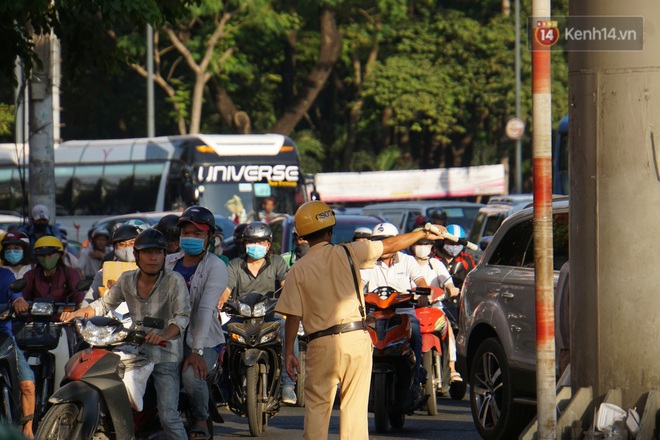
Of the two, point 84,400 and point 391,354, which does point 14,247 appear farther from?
point 84,400

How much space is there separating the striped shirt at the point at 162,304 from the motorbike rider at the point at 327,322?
0.65 metres

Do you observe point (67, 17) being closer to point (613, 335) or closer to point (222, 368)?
point (222, 368)

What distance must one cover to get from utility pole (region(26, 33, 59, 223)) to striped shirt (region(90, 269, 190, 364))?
1026cm

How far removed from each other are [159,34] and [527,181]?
20147 millimetres

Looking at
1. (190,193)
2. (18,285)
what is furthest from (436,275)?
(190,193)

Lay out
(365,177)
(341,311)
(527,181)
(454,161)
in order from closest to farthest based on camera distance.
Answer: (341,311) < (365,177) < (454,161) < (527,181)

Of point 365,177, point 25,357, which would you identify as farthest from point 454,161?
point 25,357

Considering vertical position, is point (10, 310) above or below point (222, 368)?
above

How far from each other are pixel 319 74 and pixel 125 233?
102 ft

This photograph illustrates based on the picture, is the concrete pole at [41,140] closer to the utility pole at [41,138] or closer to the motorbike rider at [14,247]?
the utility pole at [41,138]

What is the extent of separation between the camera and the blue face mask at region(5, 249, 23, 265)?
40.0 feet

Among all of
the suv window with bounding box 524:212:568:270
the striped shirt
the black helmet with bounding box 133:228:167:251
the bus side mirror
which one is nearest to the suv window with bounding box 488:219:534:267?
the suv window with bounding box 524:212:568:270

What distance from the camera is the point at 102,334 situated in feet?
25.7

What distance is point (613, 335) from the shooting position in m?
8.03
